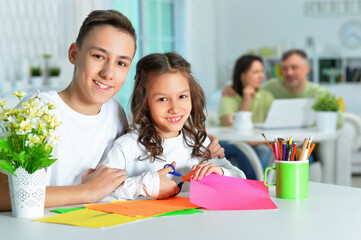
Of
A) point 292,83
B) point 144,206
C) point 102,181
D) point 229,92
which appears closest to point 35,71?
point 229,92

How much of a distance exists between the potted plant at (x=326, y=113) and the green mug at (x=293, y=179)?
194 cm

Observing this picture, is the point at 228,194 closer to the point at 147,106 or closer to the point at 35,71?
the point at 147,106

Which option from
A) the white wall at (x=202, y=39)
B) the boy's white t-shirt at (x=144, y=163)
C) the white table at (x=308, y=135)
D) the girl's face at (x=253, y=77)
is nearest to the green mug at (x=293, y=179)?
the boy's white t-shirt at (x=144, y=163)

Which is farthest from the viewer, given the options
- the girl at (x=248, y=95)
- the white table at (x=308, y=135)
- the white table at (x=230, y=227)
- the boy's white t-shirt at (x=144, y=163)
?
the girl at (x=248, y=95)

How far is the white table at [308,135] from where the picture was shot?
116 inches

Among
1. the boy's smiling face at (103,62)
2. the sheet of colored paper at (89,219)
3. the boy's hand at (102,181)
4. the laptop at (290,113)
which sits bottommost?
the laptop at (290,113)

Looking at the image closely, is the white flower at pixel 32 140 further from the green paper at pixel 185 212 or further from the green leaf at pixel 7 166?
the green paper at pixel 185 212

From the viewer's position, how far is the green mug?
127 centimetres

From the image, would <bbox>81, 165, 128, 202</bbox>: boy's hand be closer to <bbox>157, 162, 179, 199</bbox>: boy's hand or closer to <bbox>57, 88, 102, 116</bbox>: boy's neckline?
<bbox>157, 162, 179, 199</bbox>: boy's hand

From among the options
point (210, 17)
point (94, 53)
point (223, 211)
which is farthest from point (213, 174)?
point (210, 17)

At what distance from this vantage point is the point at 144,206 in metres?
1.21

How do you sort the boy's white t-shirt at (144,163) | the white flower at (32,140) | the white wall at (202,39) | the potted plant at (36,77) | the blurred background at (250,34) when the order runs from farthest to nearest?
the white wall at (202,39) < the blurred background at (250,34) < the potted plant at (36,77) < the boy's white t-shirt at (144,163) < the white flower at (32,140)

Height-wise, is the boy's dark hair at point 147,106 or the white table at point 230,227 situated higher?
the boy's dark hair at point 147,106

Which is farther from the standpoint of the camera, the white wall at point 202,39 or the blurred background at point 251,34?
the white wall at point 202,39
